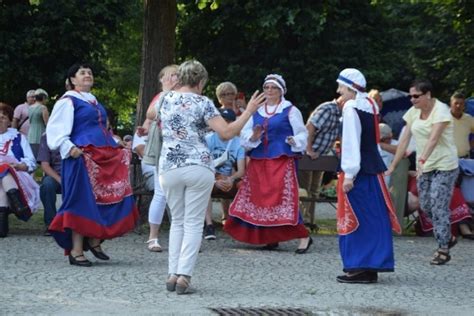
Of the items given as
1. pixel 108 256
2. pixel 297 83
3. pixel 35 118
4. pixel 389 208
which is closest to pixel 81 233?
pixel 108 256

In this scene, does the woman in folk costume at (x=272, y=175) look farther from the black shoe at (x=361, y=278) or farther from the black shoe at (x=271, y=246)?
the black shoe at (x=361, y=278)

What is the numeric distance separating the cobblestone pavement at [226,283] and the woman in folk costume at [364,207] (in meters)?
0.20

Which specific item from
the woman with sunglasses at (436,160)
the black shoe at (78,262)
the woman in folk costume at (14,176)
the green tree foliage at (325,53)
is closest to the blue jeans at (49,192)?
the woman in folk costume at (14,176)

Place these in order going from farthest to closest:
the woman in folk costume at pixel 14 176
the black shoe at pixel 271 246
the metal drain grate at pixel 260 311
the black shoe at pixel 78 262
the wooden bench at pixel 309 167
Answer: the wooden bench at pixel 309 167 → the woman in folk costume at pixel 14 176 → the black shoe at pixel 271 246 → the black shoe at pixel 78 262 → the metal drain grate at pixel 260 311

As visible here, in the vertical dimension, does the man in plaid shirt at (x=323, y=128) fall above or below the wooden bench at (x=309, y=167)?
above

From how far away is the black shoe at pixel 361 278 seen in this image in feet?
32.2

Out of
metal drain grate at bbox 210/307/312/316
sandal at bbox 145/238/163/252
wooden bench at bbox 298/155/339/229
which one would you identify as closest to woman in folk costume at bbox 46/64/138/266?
sandal at bbox 145/238/163/252

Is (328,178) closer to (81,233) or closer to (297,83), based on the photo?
Answer: (81,233)

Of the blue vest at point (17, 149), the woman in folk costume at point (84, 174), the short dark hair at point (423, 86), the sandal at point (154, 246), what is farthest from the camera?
the blue vest at point (17, 149)

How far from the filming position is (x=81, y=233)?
34.3ft

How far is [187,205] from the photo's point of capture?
8.91 meters

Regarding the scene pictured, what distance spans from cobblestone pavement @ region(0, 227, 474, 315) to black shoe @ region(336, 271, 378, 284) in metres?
0.07

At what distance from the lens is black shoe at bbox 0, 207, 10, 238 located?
12.8 metres

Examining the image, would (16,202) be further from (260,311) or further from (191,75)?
(260,311)
